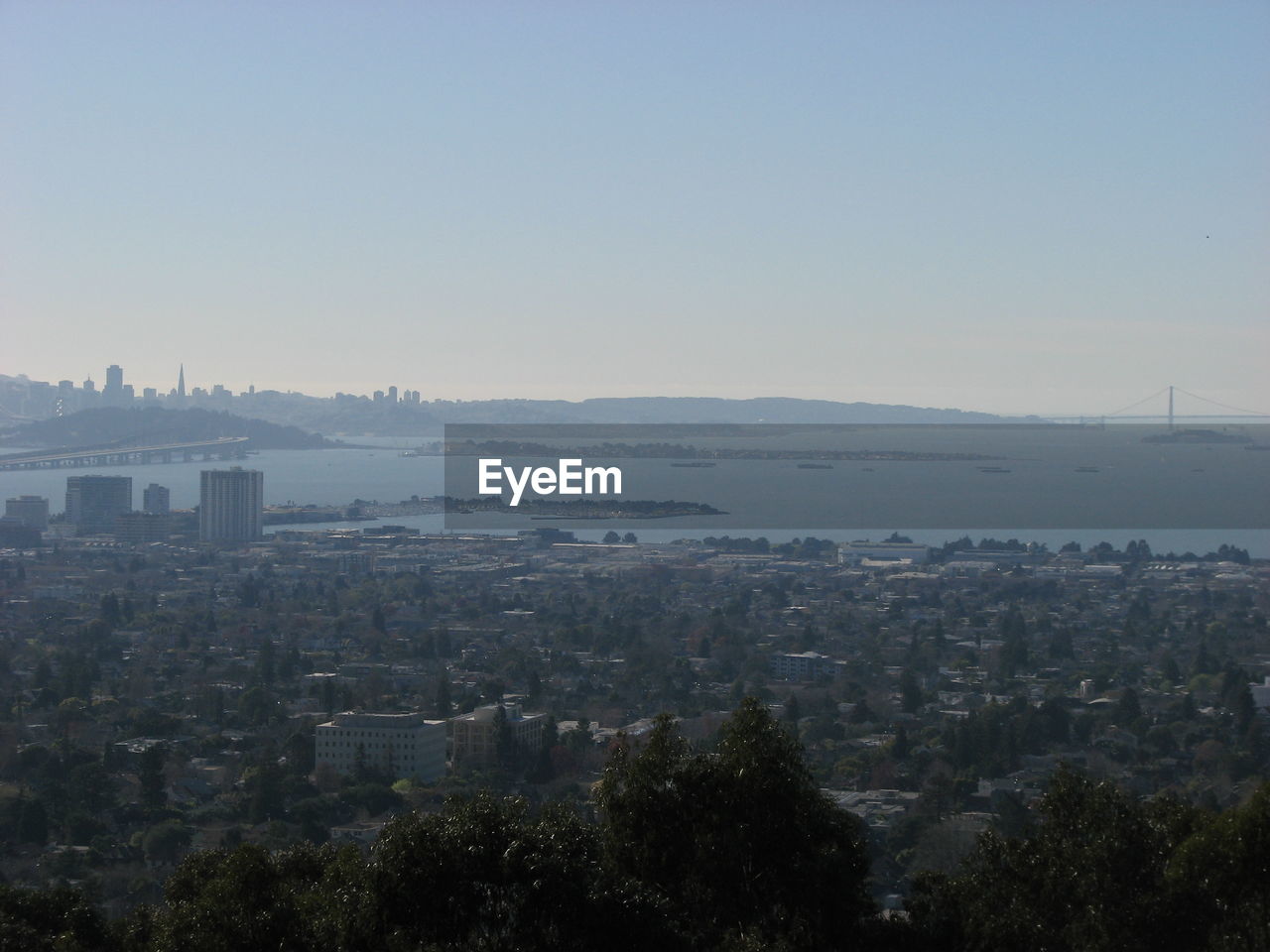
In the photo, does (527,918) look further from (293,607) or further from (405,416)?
(405,416)

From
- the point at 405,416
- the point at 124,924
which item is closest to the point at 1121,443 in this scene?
the point at 405,416

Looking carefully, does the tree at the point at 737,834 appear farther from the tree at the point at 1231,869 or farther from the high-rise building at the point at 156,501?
the high-rise building at the point at 156,501

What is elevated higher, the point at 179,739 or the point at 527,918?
the point at 527,918

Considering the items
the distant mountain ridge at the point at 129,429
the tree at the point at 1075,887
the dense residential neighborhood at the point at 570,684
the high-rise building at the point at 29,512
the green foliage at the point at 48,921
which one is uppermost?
the distant mountain ridge at the point at 129,429

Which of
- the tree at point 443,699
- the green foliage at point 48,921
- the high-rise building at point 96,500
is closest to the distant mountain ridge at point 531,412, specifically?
the high-rise building at point 96,500

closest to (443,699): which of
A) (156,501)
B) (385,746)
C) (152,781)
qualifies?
(385,746)

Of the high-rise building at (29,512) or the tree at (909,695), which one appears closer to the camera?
the tree at (909,695)

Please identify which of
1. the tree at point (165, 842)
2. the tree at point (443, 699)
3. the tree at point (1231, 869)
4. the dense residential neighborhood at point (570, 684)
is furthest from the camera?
the tree at point (443, 699)
